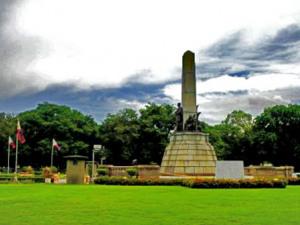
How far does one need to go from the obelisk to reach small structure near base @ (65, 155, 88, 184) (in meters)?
8.22

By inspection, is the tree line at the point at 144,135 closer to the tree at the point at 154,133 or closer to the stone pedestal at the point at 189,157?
the tree at the point at 154,133

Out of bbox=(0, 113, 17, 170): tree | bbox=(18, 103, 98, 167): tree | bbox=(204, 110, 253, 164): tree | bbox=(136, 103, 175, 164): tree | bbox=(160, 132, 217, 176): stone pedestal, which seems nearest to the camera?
bbox=(160, 132, 217, 176): stone pedestal

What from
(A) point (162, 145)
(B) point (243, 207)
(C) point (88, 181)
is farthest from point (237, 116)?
(B) point (243, 207)

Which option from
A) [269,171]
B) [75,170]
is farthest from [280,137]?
[75,170]

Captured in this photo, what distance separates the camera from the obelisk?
33688 millimetres

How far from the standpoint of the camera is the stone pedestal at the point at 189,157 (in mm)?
31719

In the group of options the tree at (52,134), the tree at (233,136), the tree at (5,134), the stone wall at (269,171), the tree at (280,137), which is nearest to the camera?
the stone wall at (269,171)

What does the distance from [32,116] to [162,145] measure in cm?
1804

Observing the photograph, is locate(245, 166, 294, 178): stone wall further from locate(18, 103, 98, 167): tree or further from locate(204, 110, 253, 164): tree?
locate(18, 103, 98, 167): tree

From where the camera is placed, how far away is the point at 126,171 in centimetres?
3403

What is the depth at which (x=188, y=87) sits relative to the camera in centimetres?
3369

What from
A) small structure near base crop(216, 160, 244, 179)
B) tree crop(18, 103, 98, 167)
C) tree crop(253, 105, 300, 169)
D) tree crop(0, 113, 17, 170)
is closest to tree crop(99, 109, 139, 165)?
tree crop(18, 103, 98, 167)

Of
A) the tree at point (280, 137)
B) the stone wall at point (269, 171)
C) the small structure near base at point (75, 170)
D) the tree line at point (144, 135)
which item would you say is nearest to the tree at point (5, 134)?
the tree line at point (144, 135)

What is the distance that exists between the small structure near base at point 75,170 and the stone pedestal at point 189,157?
568 cm
